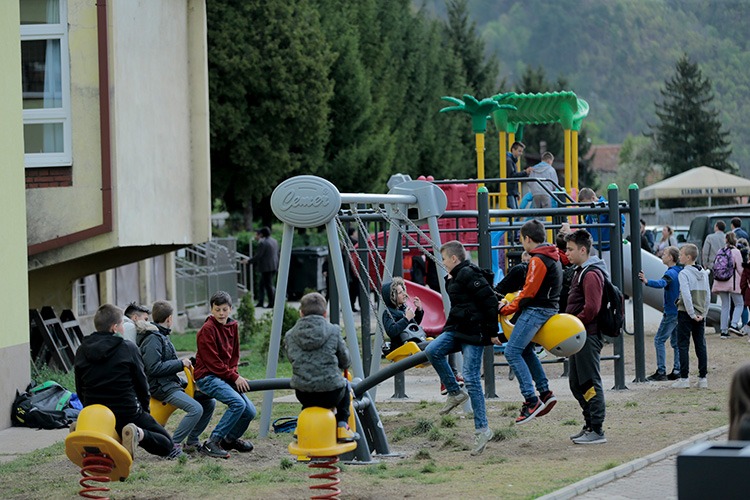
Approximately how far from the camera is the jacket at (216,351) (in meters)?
11.3

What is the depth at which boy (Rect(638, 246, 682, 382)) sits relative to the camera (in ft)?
52.4

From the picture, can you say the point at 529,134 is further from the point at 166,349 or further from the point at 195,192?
the point at 166,349

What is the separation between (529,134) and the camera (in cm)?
8469

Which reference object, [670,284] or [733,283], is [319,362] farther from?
[733,283]

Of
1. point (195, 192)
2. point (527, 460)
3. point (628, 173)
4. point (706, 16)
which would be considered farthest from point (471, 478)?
point (706, 16)

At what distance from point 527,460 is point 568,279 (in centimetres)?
366

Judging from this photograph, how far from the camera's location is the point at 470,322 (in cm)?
1108

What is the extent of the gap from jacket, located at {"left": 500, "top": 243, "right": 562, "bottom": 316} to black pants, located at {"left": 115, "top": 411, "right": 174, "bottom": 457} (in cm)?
327

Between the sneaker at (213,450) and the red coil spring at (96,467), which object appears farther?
the sneaker at (213,450)

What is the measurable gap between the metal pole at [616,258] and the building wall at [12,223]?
6.72 metres

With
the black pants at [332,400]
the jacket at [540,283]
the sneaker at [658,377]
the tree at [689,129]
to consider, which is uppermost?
the tree at [689,129]

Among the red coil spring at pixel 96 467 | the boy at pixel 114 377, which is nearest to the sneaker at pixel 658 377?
the boy at pixel 114 377

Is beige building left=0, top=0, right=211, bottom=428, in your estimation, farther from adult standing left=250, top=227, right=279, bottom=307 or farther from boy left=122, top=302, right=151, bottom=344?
adult standing left=250, top=227, right=279, bottom=307

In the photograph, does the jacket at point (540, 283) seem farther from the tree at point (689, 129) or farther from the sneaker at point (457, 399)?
the tree at point (689, 129)
